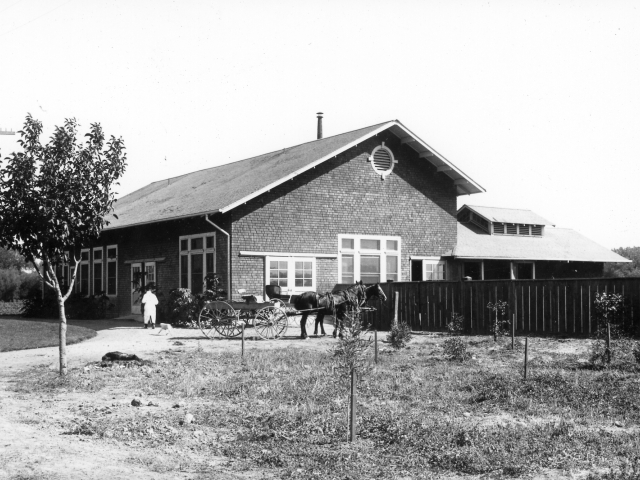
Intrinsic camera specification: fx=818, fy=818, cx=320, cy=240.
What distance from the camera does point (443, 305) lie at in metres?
25.5

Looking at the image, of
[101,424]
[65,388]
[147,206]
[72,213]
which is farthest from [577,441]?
[147,206]

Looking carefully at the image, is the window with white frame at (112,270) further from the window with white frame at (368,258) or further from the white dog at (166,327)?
the window with white frame at (368,258)

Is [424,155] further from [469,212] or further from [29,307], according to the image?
[29,307]

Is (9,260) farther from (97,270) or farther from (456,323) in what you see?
(456,323)

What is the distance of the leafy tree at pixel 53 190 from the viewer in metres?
14.4

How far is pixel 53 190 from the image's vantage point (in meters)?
14.5

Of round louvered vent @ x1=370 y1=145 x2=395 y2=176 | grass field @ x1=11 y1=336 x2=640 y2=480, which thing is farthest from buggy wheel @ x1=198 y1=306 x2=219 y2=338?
round louvered vent @ x1=370 y1=145 x2=395 y2=176

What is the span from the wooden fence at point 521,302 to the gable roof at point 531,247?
6.79m

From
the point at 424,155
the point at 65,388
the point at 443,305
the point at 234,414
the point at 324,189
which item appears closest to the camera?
the point at 234,414

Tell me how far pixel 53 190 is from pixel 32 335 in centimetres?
1114

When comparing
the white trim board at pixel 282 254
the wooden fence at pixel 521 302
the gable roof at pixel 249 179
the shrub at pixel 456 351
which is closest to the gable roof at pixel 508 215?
the gable roof at pixel 249 179

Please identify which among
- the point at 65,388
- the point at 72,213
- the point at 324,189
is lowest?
the point at 65,388

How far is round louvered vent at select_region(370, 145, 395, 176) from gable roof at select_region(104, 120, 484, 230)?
32.6 inches

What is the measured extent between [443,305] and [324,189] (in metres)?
6.83
